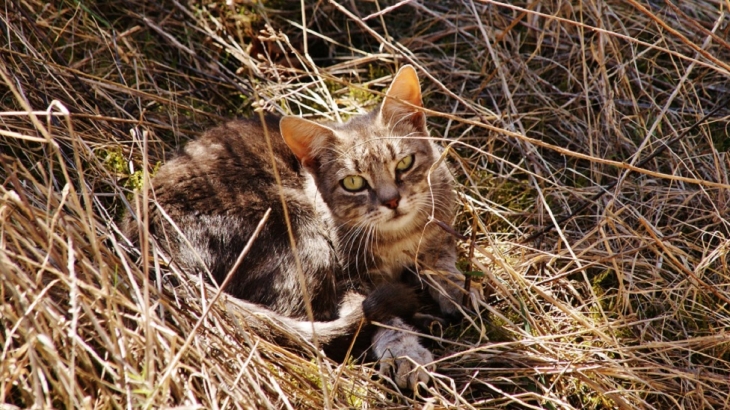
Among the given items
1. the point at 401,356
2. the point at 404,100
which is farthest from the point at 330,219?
the point at 401,356

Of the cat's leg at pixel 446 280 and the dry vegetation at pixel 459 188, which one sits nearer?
the dry vegetation at pixel 459 188

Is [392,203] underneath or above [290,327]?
above

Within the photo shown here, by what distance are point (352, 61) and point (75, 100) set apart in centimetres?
150

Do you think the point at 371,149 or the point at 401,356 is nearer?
the point at 401,356

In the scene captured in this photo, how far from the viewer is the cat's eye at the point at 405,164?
2.83 m

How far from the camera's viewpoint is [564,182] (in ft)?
11.1

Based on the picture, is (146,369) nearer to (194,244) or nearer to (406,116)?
(194,244)

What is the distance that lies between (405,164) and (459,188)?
0.54 meters

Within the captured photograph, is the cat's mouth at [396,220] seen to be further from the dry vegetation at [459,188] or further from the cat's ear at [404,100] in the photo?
the cat's ear at [404,100]

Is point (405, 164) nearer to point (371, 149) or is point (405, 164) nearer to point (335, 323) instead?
point (371, 149)

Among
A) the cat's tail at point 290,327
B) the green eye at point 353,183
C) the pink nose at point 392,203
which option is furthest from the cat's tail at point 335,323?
the green eye at point 353,183

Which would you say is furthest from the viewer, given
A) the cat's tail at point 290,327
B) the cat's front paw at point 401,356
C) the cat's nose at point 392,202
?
the cat's nose at point 392,202

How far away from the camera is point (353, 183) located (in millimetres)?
2867

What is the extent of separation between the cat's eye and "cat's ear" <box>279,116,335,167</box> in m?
0.32
